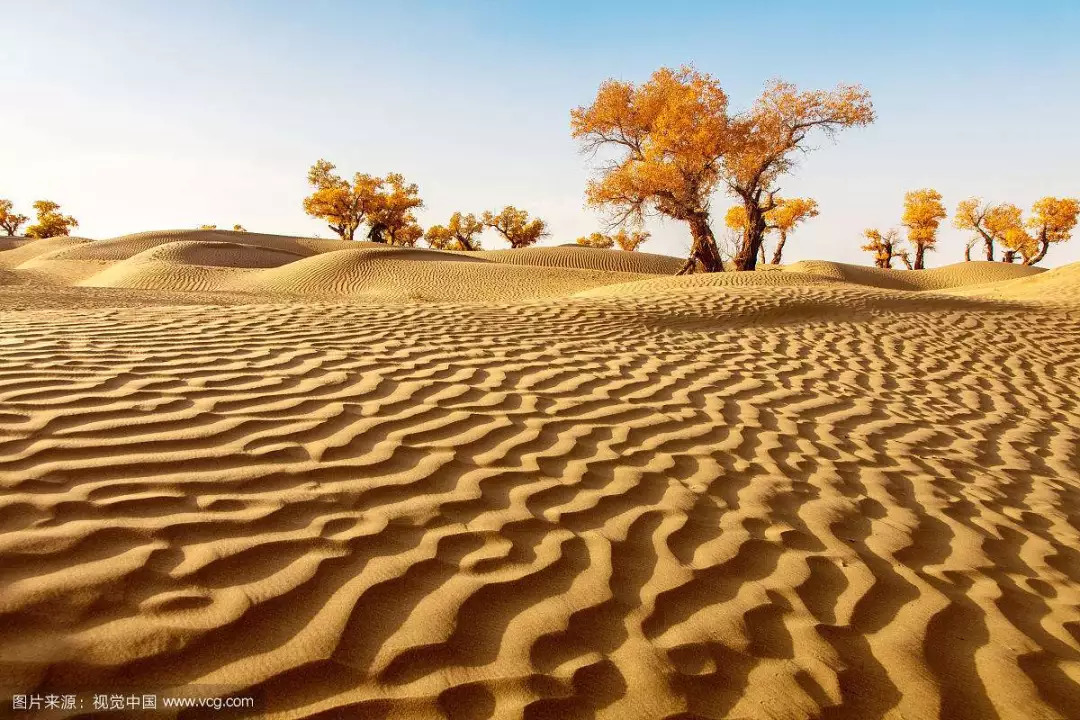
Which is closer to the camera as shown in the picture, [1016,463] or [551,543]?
[551,543]

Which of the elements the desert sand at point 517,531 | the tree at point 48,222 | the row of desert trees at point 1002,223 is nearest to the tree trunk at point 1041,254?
the row of desert trees at point 1002,223

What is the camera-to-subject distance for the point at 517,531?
262 cm

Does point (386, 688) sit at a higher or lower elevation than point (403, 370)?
lower

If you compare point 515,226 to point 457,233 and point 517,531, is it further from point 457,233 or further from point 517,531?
point 517,531

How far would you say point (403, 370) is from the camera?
4.82 m

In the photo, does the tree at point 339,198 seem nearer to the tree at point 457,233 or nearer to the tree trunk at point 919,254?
the tree at point 457,233

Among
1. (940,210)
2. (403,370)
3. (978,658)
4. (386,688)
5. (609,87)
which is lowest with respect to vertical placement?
(978,658)

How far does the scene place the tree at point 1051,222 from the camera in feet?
120

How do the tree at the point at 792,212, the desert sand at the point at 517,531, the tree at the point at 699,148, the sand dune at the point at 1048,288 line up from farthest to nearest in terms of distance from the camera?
the tree at the point at 792,212 < the tree at the point at 699,148 < the sand dune at the point at 1048,288 < the desert sand at the point at 517,531

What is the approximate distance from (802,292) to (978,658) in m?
10.1

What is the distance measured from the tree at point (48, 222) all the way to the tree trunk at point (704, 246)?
57.9m

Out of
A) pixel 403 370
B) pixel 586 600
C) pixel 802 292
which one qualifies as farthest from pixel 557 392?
pixel 802 292

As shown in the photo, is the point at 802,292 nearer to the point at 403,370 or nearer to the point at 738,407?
the point at 738,407

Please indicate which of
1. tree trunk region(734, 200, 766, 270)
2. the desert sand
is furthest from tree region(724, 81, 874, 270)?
the desert sand
